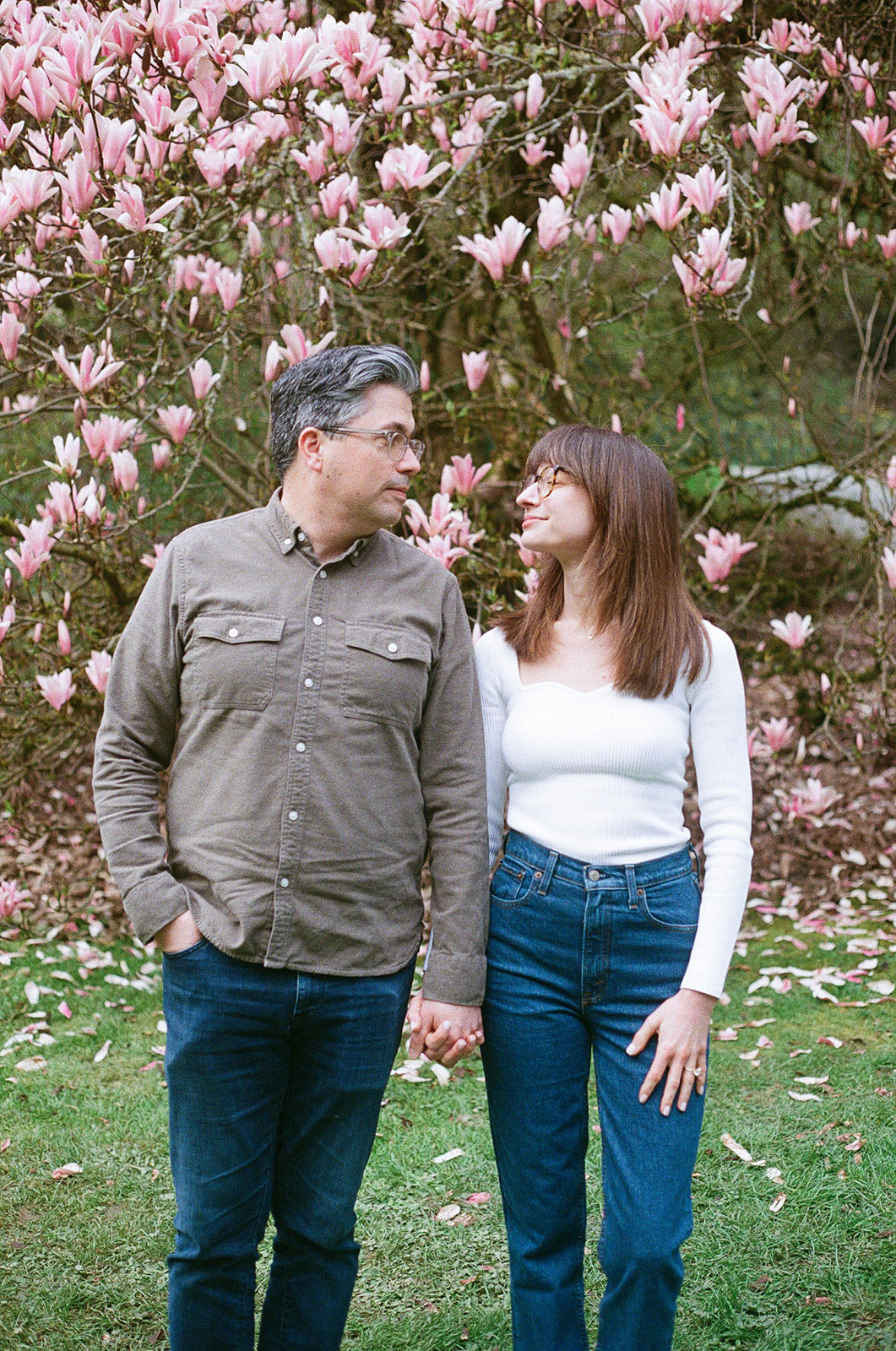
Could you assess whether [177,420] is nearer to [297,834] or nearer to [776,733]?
[297,834]

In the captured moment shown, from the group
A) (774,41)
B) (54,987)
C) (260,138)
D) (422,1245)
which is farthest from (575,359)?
(422,1245)

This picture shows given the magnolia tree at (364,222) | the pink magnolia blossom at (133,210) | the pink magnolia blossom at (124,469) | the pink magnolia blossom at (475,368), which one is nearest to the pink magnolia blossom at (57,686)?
the magnolia tree at (364,222)

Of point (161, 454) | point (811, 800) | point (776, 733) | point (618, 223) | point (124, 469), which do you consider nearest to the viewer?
point (124, 469)

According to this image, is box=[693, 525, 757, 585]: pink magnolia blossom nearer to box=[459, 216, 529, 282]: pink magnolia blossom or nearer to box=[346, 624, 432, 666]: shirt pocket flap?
box=[459, 216, 529, 282]: pink magnolia blossom

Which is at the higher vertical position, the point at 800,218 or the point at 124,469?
the point at 800,218

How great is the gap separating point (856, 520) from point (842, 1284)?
571cm

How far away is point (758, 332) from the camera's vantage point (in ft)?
22.7

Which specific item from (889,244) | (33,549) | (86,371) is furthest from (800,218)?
(33,549)

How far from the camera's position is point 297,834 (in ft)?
6.38

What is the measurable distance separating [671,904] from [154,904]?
83 cm

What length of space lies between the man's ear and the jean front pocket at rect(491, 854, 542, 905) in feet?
2.39

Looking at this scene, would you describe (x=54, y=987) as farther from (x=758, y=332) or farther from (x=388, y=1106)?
(x=758, y=332)

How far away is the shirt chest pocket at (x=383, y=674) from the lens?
198 cm

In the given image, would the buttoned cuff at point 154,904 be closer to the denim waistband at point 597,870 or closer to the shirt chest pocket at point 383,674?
the shirt chest pocket at point 383,674
